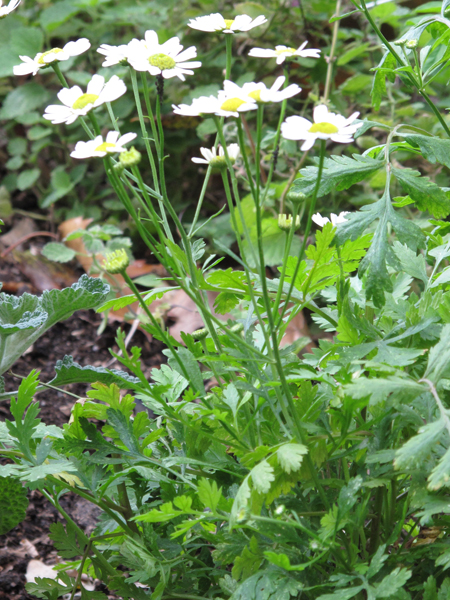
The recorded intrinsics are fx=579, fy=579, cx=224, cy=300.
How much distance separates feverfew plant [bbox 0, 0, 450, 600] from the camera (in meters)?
0.64

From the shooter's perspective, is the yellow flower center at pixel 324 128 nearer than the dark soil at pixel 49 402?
→ Yes

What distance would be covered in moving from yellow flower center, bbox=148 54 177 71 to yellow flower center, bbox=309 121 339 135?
0.23 meters

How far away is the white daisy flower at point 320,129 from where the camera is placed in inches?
23.7

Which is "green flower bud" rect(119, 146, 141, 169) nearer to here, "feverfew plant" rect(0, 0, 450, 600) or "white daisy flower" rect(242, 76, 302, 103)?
"feverfew plant" rect(0, 0, 450, 600)

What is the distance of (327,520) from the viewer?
0.67 m

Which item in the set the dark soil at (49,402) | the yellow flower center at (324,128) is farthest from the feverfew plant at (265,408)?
the dark soil at (49,402)

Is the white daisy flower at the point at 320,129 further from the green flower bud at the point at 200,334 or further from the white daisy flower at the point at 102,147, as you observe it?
the green flower bud at the point at 200,334

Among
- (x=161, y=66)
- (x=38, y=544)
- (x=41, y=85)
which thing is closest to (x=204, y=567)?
(x=38, y=544)

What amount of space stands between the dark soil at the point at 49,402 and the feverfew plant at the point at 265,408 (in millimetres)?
266

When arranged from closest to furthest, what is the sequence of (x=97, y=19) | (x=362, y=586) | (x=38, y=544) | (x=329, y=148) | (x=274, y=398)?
(x=362, y=586) < (x=274, y=398) < (x=38, y=544) < (x=329, y=148) < (x=97, y=19)

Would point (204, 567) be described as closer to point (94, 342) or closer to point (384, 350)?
point (384, 350)

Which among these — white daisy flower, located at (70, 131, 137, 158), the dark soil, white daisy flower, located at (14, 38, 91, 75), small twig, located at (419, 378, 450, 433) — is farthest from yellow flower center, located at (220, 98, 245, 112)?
the dark soil

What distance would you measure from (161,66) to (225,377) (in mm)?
462

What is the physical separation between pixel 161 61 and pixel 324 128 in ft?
0.81
